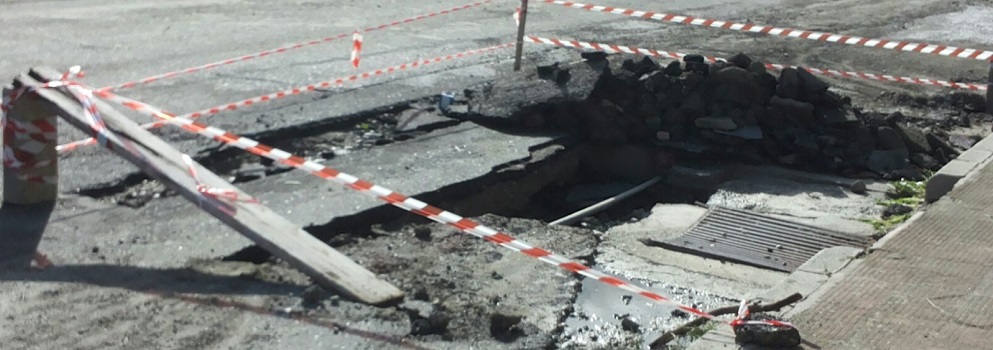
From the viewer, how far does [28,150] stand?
7.25 m

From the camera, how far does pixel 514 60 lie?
12.4m

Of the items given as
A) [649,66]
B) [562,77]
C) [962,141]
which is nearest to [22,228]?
[562,77]

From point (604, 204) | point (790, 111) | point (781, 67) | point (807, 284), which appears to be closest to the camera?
point (807, 284)

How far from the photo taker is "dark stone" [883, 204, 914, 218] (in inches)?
348

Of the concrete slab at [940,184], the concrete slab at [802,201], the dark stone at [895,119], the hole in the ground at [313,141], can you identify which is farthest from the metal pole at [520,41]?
the concrete slab at [940,184]

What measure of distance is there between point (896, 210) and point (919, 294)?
8.54ft

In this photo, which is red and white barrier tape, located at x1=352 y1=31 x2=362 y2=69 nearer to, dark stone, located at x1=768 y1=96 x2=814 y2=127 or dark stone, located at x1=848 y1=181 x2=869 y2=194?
dark stone, located at x1=768 y1=96 x2=814 y2=127

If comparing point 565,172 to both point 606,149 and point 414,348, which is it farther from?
Answer: point 414,348

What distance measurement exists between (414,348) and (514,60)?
703cm

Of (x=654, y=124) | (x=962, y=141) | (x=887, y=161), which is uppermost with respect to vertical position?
(x=654, y=124)

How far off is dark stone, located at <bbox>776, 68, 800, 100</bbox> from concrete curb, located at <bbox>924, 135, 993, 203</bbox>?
1512 millimetres

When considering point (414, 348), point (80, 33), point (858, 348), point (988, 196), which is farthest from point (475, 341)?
point (80, 33)

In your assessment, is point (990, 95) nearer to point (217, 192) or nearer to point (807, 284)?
point (807, 284)

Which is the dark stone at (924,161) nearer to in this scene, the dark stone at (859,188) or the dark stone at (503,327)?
the dark stone at (859,188)
